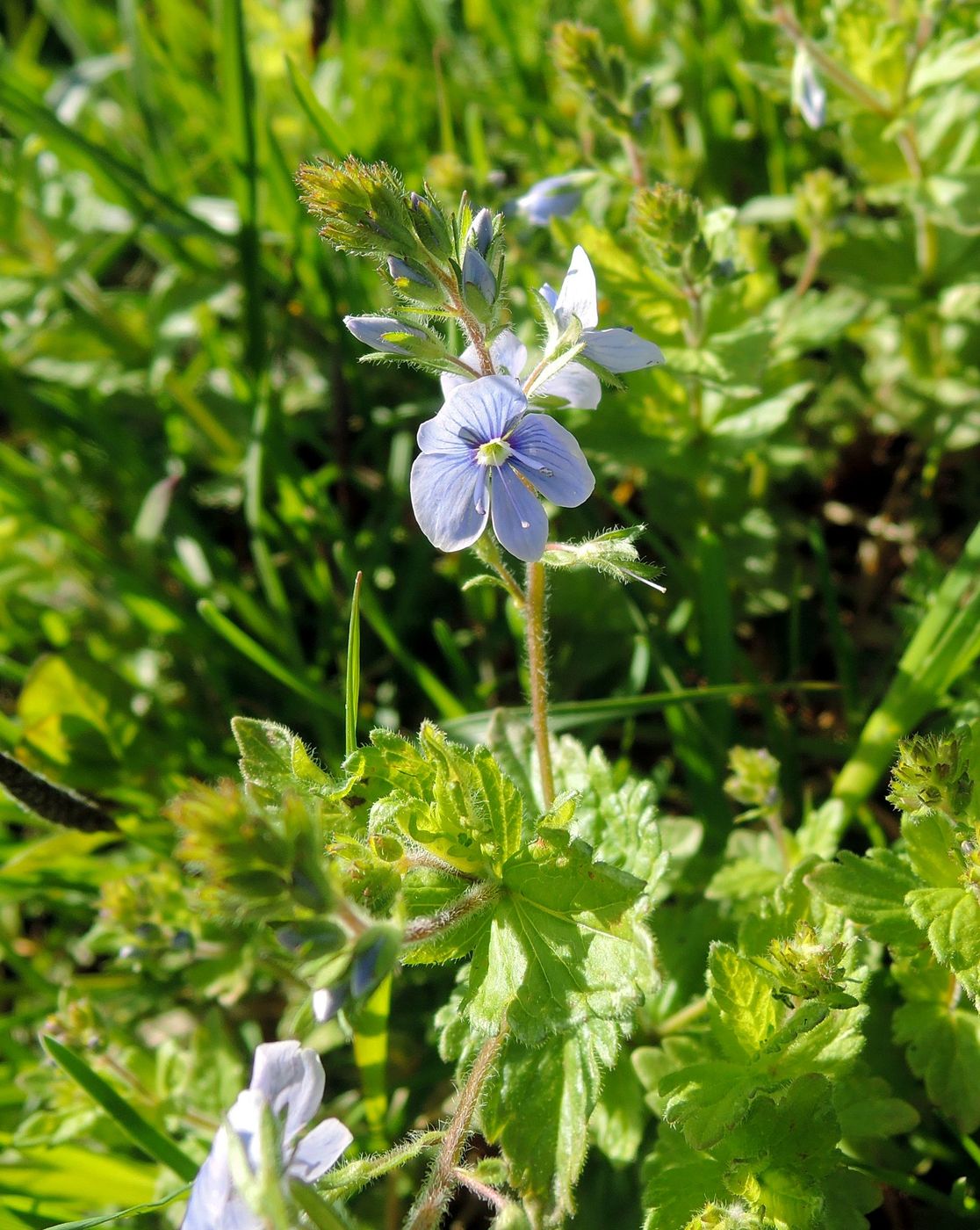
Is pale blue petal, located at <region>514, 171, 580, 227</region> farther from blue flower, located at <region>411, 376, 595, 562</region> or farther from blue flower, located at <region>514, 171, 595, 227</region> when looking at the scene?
blue flower, located at <region>411, 376, 595, 562</region>

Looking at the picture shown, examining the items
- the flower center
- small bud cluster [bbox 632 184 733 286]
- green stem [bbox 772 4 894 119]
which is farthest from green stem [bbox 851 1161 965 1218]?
green stem [bbox 772 4 894 119]

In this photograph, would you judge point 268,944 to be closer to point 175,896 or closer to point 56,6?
point 175,896

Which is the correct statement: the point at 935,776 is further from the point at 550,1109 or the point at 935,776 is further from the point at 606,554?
the point at 550,1109

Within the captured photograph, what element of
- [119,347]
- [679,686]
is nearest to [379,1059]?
[679,686]

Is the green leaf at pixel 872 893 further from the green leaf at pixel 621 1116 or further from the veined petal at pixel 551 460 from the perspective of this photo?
the veined petal at pixel 551 460

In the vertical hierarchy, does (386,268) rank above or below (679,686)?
above

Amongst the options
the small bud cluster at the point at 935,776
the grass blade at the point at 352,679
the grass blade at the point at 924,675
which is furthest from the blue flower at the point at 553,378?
the grass blade at the point at 924,675
